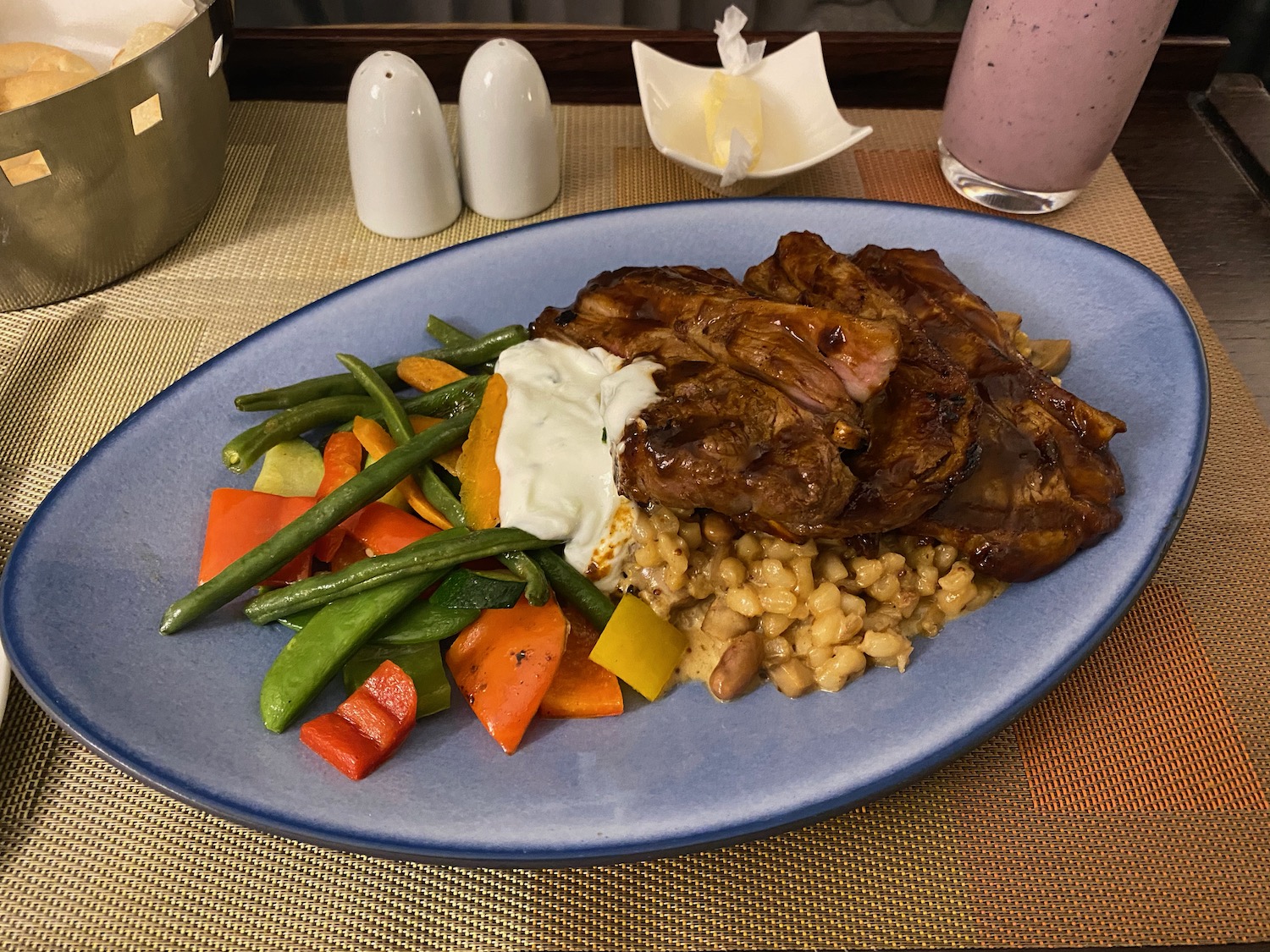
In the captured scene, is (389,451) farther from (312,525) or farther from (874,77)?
(874,77)

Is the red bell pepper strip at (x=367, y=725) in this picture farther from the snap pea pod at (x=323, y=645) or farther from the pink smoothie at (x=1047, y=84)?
the pink smoothie at (x=1047, y=84)

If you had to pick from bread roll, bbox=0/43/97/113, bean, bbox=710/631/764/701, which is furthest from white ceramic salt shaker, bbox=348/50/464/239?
bean, bbox=710/631/764/701

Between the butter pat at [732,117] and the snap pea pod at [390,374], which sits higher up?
the butter pat at [732,117]

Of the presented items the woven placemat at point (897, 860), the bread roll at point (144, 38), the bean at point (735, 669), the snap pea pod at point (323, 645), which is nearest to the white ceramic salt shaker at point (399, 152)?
the bread roll at point (144, 38)

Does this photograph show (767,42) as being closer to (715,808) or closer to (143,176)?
(143,176)

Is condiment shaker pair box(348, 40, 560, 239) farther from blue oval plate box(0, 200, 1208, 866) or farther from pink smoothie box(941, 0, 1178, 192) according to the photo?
pink smoothie box(941, 0, 1178, 192)

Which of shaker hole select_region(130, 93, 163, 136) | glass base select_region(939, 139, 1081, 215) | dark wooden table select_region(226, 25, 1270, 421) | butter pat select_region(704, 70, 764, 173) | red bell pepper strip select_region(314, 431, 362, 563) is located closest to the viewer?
red bell pepper strip select_region(314, 431, 362, 563)

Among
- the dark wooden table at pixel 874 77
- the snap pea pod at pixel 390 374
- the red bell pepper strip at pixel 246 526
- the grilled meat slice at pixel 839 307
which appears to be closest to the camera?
the grilled meat slice at pixel 839 307

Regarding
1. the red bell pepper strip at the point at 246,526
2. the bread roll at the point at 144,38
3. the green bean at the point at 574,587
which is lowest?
the green bean at the point at 574,587
